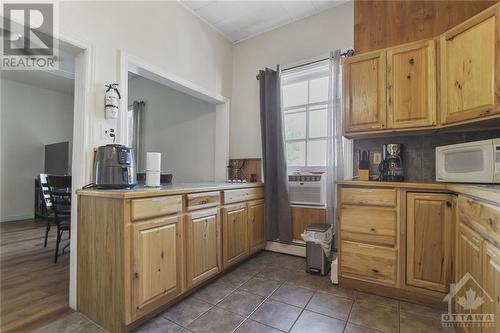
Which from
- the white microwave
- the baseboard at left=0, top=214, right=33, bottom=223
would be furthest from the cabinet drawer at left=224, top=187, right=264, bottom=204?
the baseboard at left=0, top=214, right=33, bottom=223

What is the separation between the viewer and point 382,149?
2.30m

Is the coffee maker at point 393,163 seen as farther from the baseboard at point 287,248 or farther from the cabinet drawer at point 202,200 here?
the cabinet drawer at point 202,200

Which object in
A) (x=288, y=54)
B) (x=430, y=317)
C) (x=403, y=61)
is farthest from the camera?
(x=288, y=54)

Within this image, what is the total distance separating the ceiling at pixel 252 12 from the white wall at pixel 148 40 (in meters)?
0.14

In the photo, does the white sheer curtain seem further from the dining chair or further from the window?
the dining chair

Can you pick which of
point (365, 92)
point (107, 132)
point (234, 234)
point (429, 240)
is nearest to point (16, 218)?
point (107, 132)

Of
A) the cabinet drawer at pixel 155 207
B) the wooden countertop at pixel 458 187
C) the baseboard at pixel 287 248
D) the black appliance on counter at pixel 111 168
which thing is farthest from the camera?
the baseboard at pixel 287 248

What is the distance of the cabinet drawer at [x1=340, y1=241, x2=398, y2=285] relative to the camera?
1863mm

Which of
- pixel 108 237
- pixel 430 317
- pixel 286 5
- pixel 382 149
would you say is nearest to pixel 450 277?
pixel 430 317

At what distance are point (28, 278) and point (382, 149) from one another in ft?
11.9

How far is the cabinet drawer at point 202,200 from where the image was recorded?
1866 mm

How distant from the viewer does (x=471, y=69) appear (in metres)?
1.62

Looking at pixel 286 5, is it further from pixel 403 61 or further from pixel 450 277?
pixel 450 277

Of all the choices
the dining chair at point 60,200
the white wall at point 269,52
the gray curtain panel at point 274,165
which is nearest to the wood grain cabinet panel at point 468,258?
the gray curtain panel at point 274,165
